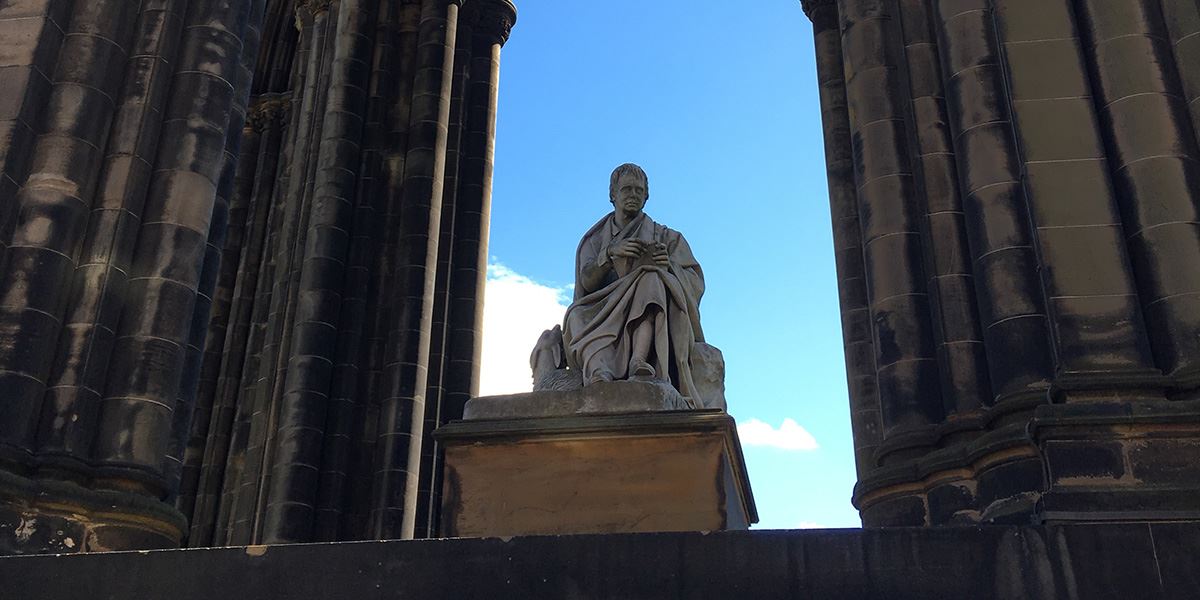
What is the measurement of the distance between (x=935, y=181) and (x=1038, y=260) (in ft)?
6.52

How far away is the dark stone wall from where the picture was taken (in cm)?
630

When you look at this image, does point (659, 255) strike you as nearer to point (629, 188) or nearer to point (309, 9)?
point (629, 188)

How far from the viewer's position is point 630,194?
10023 millimetres

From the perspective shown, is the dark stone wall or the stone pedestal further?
the stone pedestal

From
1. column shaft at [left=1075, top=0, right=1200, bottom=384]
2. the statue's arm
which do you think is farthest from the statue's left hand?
column shaft at [left=1075, top=0, right=1200, bottom=384]

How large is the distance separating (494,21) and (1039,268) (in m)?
12.0

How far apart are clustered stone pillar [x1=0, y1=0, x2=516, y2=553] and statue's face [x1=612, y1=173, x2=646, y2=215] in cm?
338

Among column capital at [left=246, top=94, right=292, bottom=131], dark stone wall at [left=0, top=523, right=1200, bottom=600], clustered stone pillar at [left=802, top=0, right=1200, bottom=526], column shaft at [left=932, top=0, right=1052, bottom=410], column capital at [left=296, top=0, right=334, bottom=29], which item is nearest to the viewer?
dark stone wall at [left=0, top=523, right=1200, bottom=600]

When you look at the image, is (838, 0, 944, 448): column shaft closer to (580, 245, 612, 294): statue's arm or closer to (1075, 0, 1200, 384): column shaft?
(1075, 0, 1200, 384): column shaft

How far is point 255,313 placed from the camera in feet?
60.7

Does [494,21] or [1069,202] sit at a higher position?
[494,21]

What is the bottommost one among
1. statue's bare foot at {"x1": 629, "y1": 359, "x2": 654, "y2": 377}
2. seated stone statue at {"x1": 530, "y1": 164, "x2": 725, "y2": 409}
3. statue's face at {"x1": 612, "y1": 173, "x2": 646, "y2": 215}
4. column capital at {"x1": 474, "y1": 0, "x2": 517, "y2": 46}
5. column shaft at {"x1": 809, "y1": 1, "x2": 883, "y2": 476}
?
statue's bare foot at {"x1": 629, "y1": 359, "x2": 654, "y2": 377}

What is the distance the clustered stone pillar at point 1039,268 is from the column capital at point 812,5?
5.12m

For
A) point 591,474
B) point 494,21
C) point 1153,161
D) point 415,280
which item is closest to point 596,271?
point 591,474
